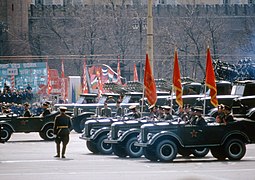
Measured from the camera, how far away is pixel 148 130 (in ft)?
98.2

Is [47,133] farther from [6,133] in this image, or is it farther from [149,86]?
[149,86]

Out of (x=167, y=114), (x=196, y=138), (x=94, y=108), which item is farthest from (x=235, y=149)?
(x=94, y=108)

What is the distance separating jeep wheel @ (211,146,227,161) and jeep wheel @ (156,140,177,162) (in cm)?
123

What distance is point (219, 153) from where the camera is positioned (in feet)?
99.1

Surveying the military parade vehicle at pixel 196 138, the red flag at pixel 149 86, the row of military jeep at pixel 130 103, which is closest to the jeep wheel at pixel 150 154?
the military parade vehicle at pixel 196 138

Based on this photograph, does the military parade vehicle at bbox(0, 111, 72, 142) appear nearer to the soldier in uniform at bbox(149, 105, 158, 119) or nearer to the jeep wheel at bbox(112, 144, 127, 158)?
the soldier in uniform at bbox(149, 105, 158, 119)

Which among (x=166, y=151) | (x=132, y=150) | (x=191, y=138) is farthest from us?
(x=132, y=150)

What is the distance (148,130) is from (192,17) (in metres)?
62.6

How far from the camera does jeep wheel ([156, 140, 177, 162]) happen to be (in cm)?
2939

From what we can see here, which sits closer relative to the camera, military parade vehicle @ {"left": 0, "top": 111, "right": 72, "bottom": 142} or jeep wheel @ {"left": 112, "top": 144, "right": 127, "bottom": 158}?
jeep wheel @ {"left": 112, "top": 144, "right": 127, "bottom": 158}

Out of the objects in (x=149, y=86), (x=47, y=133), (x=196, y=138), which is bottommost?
(x=47, y=133)

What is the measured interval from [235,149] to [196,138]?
43.1 inches

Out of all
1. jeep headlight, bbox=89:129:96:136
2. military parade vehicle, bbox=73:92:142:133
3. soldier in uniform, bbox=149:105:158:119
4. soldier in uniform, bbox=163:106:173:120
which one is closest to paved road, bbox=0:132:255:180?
jeep headlight, bbox=89:129:96:136

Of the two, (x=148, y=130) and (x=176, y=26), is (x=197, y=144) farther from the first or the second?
(x=176, y=26)
